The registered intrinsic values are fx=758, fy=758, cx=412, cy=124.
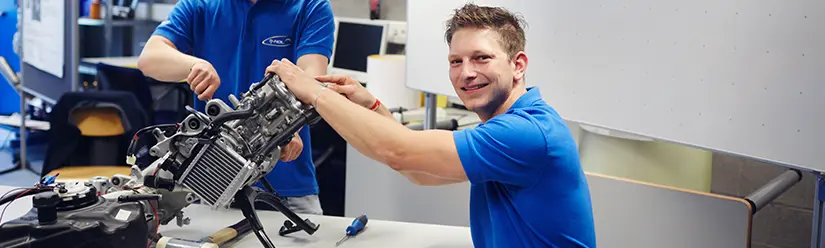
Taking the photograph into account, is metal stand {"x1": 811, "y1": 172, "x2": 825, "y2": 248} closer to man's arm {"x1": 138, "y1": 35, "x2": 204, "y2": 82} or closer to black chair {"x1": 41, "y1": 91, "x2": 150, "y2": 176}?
man's arm {"x1": 138, "y1": 35, "x2": 204, "y2": 82}

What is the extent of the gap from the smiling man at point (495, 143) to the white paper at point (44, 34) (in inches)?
176

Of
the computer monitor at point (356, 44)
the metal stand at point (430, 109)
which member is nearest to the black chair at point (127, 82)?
the computer monitor at point (356, 44)

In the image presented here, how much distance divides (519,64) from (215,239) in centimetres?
79

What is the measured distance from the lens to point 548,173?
4.74ft

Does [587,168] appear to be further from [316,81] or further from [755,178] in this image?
[316,81]

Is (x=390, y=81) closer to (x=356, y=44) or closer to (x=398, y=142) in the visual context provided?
(x=356, y=44)

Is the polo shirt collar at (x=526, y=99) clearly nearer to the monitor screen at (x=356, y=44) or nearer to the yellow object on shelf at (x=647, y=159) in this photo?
the yellow object on shelf at (x=647, y=159)

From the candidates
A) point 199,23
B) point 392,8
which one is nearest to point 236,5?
point 199,23

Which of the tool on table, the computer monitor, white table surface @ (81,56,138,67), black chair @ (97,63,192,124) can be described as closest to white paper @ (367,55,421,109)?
the computer monitor

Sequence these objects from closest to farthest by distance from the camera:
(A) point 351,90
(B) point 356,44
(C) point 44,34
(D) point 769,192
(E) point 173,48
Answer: (A) point 351,90, (E) point 173,48, (D) point 769,192, (B) point 356,44, (C) point 44,34

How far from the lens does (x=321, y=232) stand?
6.28ft

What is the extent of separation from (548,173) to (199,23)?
128 centimetres

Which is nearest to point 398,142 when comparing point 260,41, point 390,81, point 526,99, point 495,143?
point 495,143

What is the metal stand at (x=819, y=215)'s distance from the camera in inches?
77.6
